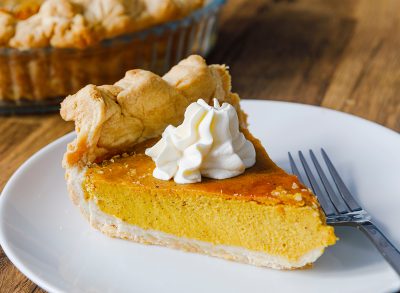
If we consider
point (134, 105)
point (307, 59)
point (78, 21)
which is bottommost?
point (307, 59)

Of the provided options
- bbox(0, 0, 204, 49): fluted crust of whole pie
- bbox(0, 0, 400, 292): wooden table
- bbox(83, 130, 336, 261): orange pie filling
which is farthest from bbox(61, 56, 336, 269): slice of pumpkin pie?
bbox(0, 0, 204, 49): fluted crust of whole pie

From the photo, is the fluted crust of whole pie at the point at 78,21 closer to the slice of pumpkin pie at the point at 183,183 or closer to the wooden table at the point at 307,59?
the wooden table at the point at 307,59

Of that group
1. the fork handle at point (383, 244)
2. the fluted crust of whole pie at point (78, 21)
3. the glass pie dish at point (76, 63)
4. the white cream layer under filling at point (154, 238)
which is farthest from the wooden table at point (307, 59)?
the fork handle at point (383, 244)

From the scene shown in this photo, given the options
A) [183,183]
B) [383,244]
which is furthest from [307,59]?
[383,244]

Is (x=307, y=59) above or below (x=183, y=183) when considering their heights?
below

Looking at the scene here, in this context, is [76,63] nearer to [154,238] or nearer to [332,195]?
[154,238]

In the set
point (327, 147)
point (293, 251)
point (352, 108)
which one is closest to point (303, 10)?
point (352, 108)
